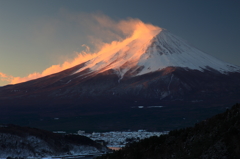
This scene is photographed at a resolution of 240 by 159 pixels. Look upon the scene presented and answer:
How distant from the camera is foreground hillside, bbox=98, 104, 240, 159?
2666cm

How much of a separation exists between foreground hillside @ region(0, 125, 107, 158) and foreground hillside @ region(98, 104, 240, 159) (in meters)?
43.7

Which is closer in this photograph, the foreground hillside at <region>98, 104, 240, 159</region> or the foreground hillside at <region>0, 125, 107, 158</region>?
the foreground hillside at <region>98, 104, 240, 159</region>

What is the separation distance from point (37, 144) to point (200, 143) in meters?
60.0

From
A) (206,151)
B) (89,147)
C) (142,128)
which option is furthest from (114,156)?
(142,128)

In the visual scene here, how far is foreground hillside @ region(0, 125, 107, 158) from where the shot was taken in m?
78.3

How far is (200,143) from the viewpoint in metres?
30.0

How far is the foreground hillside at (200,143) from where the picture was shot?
87.5 ft

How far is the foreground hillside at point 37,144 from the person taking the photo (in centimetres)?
7831

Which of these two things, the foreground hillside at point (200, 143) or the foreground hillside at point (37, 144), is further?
the foreground hillside at point (37, 144)

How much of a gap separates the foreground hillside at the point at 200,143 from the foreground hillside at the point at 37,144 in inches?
1721

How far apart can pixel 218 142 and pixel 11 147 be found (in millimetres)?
59943

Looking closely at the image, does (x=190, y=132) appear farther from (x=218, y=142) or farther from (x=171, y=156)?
(x=218, y=142)

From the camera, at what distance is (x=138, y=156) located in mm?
35625

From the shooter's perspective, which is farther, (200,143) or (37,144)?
(37,144)
